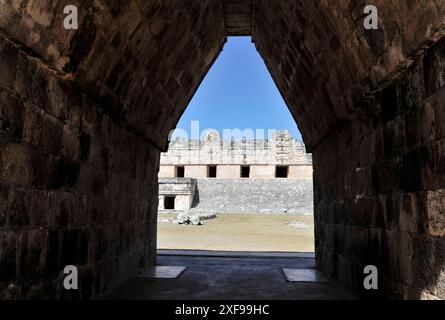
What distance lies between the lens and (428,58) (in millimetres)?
2986

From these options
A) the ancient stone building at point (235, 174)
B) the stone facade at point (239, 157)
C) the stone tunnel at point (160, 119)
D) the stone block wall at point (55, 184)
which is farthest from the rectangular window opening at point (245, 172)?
the stone block wall at point (55, 184)

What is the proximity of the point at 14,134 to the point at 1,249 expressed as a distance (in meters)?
0.87

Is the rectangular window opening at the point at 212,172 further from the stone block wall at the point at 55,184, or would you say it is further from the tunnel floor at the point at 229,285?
the stone block wall at the point at 55,184

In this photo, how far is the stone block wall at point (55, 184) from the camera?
119 inches

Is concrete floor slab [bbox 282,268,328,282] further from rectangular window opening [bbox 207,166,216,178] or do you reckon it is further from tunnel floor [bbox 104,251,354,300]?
rectangular window opening [bbox 207,166,216,178]

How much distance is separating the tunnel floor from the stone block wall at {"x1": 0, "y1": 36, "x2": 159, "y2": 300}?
564 mm

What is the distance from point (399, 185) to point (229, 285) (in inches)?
131

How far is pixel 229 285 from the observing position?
238 inches

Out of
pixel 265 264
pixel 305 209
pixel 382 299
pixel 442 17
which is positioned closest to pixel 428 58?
pixel 442 17

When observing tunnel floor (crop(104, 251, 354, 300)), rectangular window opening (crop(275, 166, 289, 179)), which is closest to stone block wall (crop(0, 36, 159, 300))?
tunnel floor (crop(104, 251, 354, 300))

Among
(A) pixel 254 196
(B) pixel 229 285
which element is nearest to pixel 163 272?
(B) pixel 229 285

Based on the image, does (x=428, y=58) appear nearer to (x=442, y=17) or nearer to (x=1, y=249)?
(x=442, y=17)

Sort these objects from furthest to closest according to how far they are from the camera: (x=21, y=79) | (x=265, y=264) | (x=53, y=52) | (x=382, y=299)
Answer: (x=265, y=264) → (x=382, y=299) → (x=53, y=52) → (x=21, y=79)

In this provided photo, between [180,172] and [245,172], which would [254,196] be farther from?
[180,172]
